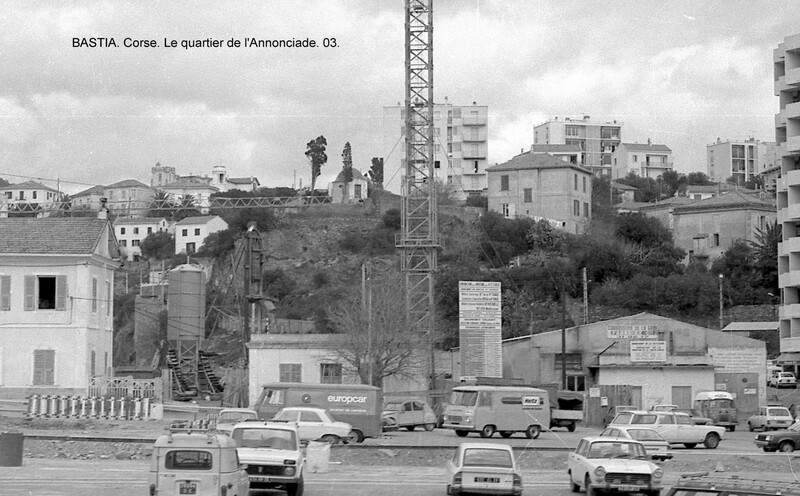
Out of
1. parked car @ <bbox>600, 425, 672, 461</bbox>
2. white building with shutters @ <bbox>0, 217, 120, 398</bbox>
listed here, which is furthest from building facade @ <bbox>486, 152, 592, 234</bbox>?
parked car @ <bbox>600, 425, 672, 461</bbox>

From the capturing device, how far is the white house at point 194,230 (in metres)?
134

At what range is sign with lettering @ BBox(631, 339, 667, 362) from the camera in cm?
5931

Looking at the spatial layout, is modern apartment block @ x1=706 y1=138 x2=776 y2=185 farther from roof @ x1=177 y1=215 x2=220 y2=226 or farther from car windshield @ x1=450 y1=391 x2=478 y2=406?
car windshield @ x1=450 y1=391 x2=478 y2=406

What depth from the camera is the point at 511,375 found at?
6644 cm

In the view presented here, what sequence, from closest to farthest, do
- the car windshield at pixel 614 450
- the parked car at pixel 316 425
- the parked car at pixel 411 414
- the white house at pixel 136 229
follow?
the car windshield at pixel 614 450 < the parked car at pixel 316 425 < the parked car at pixel 411 414 < the white house at pixel 136 229

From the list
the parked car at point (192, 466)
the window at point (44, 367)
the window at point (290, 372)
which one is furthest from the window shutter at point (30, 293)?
the parked car at point (192, 466)

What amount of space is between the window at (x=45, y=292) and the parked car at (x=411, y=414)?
14.6 meters

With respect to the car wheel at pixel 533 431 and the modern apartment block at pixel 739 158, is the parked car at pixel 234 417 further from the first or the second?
the modern apartment block at pixel 739 158

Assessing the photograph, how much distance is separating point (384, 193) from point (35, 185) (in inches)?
2820

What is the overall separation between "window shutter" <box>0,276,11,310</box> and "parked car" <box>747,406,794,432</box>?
32.4 metres

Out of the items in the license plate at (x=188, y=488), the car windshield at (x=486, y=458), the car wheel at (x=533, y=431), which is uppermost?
the car windshield at (x=486, y=458)

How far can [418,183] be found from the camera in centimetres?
7462

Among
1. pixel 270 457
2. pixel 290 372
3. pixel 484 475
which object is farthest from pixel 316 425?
pixel 290 372

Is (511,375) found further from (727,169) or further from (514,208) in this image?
(727,169)
